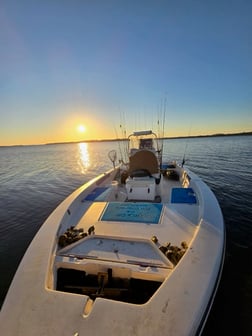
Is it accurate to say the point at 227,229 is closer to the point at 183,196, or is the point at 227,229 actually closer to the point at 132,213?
the point at 183,196

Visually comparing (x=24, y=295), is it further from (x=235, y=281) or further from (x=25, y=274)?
(x=235, y=281)

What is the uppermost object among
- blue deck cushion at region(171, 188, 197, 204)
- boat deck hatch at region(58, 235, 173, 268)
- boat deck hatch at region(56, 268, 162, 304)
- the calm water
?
blue deck cushion at region(171, 188, 197, 204)

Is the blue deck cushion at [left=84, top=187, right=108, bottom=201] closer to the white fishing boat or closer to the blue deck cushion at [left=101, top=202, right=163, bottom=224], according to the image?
the white fishing boat

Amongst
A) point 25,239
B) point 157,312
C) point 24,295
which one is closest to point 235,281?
point 157,312

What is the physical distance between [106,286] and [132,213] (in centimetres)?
143

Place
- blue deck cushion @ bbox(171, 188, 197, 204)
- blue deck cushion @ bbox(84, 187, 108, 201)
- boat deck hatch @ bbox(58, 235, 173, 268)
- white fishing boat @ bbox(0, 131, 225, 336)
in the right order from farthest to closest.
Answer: blue deck cushion @ bbox(84, 187, 108, 201) → blue deck cushion @ bbox(171, 188, 197, 204) → boat deck hatch @ bbox(58, 235, 173, 268) → white fishing boat @ bbox(0, 131, 225, 336)

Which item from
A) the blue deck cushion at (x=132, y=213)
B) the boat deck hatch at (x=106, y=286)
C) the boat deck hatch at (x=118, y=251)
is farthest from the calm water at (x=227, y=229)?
the blue deck cushion at (x=132, y=213)

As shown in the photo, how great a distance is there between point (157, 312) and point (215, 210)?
230 cm

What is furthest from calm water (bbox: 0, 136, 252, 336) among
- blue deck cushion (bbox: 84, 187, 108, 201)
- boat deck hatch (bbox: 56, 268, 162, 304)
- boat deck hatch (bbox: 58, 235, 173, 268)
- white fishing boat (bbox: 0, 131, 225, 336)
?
blue deck cushion (bbox: 84, 187, 108, 201)

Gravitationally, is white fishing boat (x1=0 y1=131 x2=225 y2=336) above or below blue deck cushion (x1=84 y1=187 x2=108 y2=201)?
above

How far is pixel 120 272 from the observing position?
2.31 m

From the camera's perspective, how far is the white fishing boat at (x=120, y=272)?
1.63 metres

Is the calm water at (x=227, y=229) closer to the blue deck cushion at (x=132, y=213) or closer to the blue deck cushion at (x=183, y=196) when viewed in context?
the blue deck cushion at (x=183, y=196)

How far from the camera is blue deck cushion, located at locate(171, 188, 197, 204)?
414 cm
